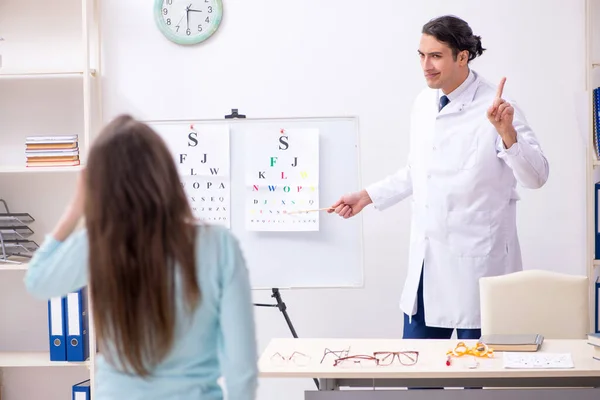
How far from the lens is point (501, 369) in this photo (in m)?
2.26

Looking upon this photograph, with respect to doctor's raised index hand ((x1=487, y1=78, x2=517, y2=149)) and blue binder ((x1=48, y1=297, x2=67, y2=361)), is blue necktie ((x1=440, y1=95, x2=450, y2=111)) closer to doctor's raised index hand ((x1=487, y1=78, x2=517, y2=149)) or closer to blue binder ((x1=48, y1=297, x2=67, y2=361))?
doctor's raised index hand ((x1=487, y1=78, x2=517, y2=149))

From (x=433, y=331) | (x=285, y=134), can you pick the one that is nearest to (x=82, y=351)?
(x=285, y=134)

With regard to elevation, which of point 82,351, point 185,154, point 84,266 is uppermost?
point 185,154

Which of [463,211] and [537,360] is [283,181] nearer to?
[463,211]

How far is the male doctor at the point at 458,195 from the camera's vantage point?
10.2ft

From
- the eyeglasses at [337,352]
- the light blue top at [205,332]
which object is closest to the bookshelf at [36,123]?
the eyeglasses at [337,352]

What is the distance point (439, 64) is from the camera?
3.14m

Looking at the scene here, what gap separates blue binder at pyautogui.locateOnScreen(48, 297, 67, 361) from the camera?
3.72m

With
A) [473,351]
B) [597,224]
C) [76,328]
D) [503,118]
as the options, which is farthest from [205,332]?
[597,224]

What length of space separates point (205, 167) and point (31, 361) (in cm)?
123

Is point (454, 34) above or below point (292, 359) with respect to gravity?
above

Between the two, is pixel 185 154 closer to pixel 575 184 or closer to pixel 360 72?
pixel 360 72

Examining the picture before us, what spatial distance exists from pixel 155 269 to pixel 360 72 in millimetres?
2603

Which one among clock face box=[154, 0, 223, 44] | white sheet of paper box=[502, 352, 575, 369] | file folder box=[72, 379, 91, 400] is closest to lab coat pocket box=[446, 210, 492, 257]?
white sheet of paper box=[502, 352, 575, 369]
